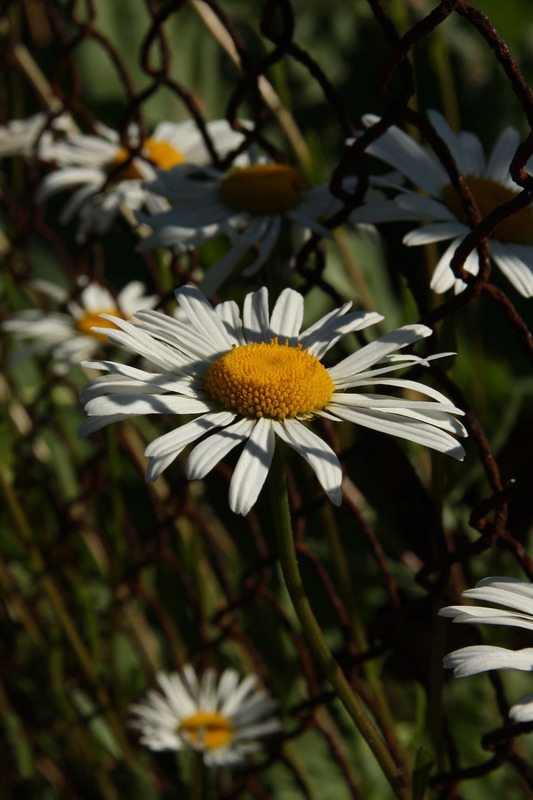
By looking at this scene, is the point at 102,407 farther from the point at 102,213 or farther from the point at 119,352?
the point at 119,352

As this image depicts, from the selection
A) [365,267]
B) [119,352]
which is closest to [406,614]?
[119,352]

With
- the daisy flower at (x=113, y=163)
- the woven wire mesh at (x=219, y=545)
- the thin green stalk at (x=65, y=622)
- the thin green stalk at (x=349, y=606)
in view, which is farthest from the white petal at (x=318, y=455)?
the thin green stalk at (x=65, y=622)

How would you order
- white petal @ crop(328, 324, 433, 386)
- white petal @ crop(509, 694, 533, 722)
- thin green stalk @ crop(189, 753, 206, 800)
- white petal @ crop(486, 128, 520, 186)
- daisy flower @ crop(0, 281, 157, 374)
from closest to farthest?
1. white petal @ crop(509, 694, 533, 722)
2. white petal @ crop(328, 324, 433, 386)
3. white petal @ crop(486, 128, 520, 186)
4. thin green stalk @ crop(189, 753, 206, 800)
5. daisy flower @ crop(0, 281, 157, 374)

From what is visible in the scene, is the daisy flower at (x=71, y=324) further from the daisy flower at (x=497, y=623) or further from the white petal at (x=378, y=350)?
the daisy flower at (x=497, y=623)

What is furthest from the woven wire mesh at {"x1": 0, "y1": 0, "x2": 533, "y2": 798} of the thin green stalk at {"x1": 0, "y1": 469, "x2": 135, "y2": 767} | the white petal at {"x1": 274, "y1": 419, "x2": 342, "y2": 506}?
the white petal at {"x1": 274, "y1": 419, "x2": 342, "y2": 506}

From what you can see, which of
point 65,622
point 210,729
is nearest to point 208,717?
point 210,729

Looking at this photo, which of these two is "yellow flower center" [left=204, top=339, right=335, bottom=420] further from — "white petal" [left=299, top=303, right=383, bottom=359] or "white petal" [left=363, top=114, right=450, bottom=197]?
"white petal" [left=363, top=114, right=450, bottom=197]
